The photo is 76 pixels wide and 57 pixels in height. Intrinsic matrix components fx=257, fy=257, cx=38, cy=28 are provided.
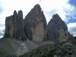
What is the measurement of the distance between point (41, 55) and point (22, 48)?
603 feet

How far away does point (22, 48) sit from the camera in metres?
197

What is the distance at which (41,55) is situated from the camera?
13.9 meters

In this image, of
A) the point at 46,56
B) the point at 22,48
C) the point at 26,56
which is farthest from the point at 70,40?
the point at 22,48

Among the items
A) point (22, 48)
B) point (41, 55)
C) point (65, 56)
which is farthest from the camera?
point (22, 48)

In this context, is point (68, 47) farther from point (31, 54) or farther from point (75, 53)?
point (31, 54)

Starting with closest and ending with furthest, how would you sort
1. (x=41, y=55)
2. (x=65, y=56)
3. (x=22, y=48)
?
(x=65, y=56) → (x=41, y=55) → (x=22, y=48)

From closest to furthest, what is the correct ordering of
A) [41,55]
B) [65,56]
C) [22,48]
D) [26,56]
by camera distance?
[65,56], [41,55], [26,56], [22,48]

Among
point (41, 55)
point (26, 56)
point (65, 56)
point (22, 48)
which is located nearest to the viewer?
point (65, 56)

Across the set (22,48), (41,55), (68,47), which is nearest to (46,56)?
(41,55)

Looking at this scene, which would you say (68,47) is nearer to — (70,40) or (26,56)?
(70,40)

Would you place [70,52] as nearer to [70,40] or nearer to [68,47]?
[68,47]

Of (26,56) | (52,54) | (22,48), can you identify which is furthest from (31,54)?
(22,48)

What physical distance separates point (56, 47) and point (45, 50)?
748mm

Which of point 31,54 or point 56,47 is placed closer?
point 56,47
